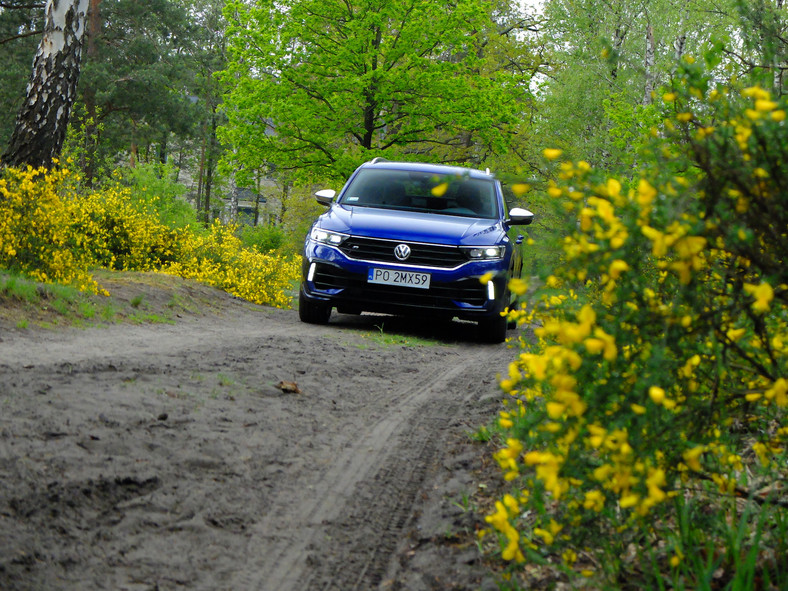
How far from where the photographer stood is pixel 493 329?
941 centimetres

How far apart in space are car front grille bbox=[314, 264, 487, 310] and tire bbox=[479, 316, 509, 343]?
0.49m

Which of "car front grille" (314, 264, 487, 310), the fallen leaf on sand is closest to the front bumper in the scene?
"car front grille" (314, 264, 487, 310)

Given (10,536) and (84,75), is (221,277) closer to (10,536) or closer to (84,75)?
(10,536)

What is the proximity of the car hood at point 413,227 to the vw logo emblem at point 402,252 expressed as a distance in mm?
76

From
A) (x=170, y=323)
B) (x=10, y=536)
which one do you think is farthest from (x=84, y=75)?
(x=10, y=536)

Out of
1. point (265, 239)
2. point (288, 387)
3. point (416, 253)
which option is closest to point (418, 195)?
point (416, 253)

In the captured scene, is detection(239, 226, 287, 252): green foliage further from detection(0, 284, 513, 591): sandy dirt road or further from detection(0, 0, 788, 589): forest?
detection(0, 284, 513, 591): sandy dirt road

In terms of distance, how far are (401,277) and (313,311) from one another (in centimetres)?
138

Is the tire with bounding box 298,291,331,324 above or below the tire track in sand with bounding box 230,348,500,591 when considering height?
above

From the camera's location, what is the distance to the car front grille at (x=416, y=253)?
8773 mm

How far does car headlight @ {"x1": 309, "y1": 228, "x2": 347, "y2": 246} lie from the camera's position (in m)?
8.90

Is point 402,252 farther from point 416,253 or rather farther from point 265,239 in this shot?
point 265,239

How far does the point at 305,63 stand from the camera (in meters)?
20.3

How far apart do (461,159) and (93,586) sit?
3090 cm
